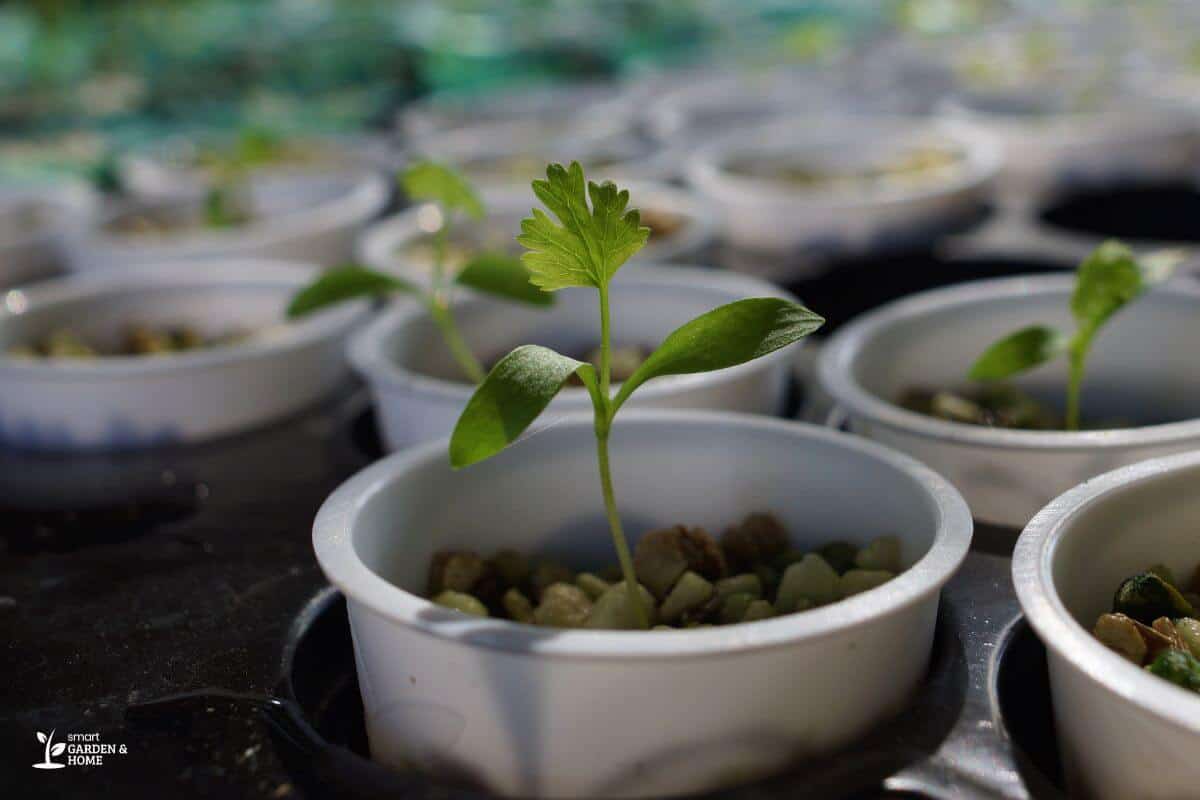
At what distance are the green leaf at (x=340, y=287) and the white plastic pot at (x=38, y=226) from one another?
54.6 inches

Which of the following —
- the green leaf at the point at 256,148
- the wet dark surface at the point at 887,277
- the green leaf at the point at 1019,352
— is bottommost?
the wet dark surface at the point at 887,277

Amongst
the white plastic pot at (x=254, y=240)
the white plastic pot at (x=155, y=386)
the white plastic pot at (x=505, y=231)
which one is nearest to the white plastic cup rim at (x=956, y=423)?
the white plastic pot at (x=505, y=231)

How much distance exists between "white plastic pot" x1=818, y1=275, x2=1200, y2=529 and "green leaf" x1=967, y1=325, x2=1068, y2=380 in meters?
0.07

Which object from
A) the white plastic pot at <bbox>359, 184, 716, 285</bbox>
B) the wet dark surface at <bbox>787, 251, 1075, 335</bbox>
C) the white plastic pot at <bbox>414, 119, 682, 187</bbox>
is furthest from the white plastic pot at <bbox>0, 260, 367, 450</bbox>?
the white plastic pot at <bbox>414, 119, 682, 187</bbox>

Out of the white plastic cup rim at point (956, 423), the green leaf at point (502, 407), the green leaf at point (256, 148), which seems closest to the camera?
the green leaf at point (502, 407)

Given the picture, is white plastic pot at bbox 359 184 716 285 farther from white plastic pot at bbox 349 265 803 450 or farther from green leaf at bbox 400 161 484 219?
green leaf at bbox 400 161 484 219

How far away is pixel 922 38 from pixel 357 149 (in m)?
2.56

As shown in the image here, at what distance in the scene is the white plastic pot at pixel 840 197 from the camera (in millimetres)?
2379

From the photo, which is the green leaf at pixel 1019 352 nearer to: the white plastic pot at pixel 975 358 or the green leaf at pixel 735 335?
the white plastic pot at pixel 975 358

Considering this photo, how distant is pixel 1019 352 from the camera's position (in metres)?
1.31

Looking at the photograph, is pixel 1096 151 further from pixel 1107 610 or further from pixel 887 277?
pixel 1107 610

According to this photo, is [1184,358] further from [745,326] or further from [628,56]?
[628,56]

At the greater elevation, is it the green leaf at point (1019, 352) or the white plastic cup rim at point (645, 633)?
the green leaf at point (1019, 352)

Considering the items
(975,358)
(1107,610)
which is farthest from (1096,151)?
(1107,610)
